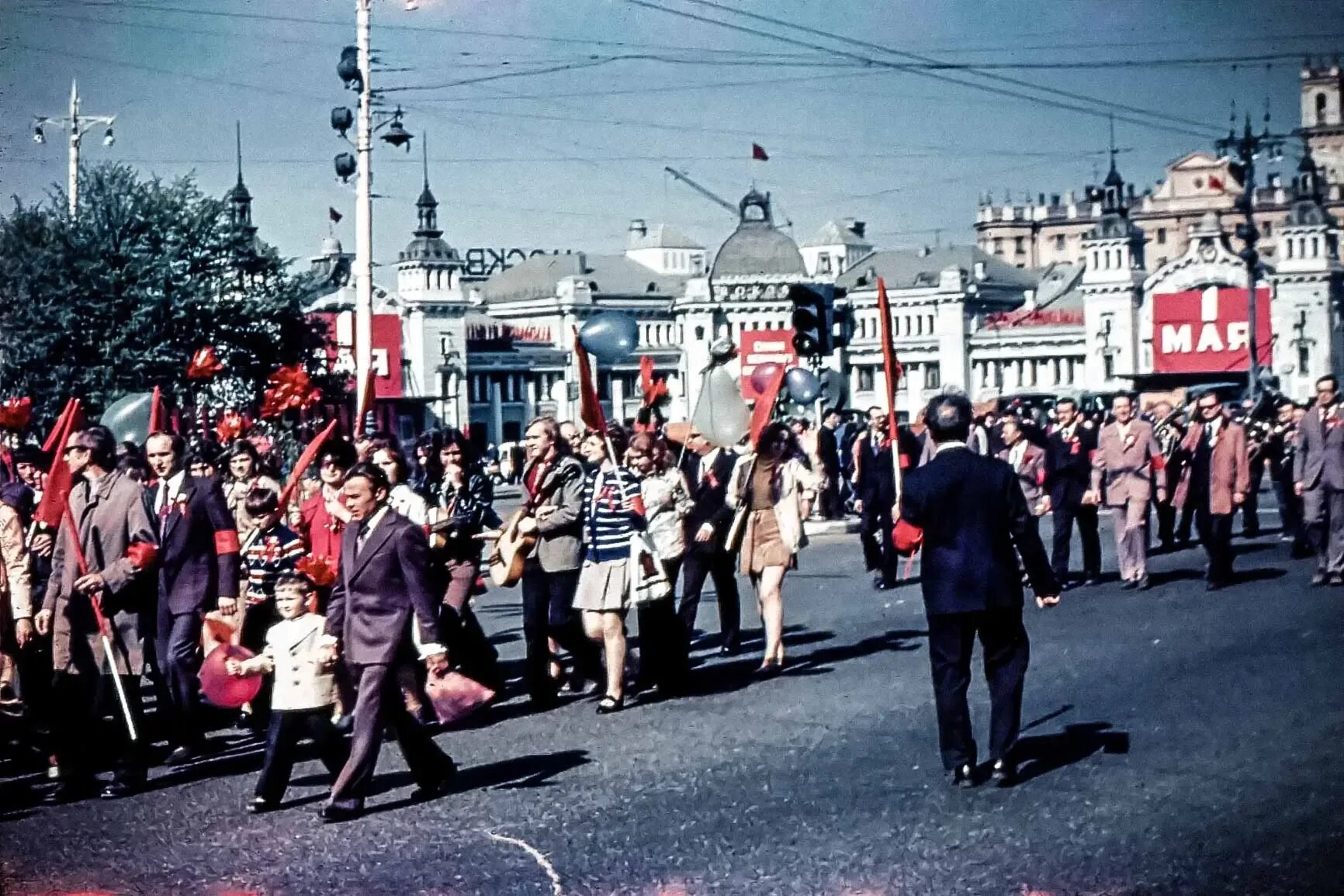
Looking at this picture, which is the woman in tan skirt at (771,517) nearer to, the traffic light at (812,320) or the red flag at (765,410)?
the red flag at (765,410)

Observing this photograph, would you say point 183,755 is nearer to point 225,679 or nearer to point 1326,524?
point 225,679

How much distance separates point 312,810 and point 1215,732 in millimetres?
4207


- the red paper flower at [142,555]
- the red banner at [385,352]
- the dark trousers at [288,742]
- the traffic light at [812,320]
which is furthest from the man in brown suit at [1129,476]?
the red banner at [385,352]

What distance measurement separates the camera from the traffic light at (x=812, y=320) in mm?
16625

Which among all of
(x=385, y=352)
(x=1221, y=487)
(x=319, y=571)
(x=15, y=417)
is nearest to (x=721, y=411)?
(x=1221, y=487)

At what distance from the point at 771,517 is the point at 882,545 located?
20.9 feet

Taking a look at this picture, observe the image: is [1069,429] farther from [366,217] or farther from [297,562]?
[297,562]

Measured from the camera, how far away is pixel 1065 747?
9594 millimetres

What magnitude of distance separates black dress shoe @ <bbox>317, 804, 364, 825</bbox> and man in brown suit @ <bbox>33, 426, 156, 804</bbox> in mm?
1479

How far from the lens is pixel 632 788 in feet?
29.5

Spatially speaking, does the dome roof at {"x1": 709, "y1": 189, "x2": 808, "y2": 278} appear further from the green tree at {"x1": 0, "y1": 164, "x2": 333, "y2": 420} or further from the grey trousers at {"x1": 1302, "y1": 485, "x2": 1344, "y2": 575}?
the green tree at {"x1": 0, "y1": 164, "x2": 333, "y2": 420}

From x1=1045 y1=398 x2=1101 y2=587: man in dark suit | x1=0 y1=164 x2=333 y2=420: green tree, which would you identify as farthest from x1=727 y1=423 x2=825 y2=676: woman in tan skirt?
x1=0 y1=164 x2=333 y2=420: green tree

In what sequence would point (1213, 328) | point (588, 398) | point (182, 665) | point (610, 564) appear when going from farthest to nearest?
point (1213, 328) → point (588, 398) → point (610, 564) → point (182, 665)

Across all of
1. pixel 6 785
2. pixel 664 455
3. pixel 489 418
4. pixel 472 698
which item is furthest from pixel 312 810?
pixel 489 418
